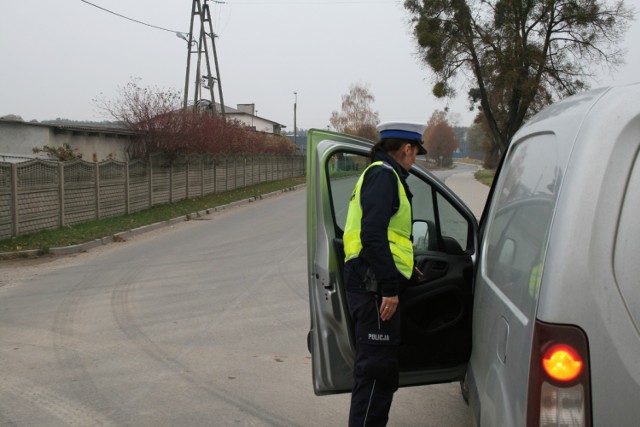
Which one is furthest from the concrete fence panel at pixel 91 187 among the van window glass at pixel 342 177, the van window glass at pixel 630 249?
the van window glass at pixel 630 249

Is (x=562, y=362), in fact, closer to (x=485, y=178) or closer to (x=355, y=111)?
(x=485, y=178)

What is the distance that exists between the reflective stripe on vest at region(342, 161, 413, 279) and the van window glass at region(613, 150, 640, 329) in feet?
3.99

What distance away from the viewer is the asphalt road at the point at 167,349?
3.99 meters

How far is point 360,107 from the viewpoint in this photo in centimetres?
8325

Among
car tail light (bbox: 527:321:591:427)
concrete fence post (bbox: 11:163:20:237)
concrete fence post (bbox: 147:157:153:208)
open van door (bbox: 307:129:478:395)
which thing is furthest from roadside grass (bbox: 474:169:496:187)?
car tail light (bbox: 527:321:591:427)

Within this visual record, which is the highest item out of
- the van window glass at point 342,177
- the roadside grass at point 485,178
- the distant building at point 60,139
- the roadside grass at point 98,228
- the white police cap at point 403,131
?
the distant building at point 60,139

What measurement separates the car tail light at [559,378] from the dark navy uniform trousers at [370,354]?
44.4 inches

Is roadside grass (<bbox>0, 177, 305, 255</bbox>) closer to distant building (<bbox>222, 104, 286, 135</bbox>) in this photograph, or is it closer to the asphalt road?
the asphalt road

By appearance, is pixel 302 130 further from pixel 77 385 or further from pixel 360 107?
pixel 77 385

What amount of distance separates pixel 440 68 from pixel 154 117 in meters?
18.8

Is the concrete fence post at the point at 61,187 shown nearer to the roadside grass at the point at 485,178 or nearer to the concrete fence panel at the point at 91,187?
the concrete fence panel at the point at 91,187

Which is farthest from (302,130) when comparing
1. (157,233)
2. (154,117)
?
(157,233)

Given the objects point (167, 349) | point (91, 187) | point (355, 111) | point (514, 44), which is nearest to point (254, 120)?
point (355, 111)

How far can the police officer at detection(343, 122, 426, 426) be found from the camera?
2754mm
